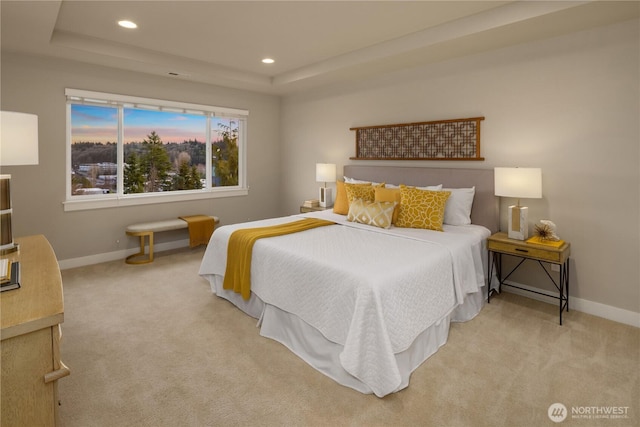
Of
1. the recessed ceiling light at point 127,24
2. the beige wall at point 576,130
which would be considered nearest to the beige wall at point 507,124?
the beige wall at point 576,130

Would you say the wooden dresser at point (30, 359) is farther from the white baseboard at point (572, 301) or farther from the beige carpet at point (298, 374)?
the white baseboard at point (572, 301)

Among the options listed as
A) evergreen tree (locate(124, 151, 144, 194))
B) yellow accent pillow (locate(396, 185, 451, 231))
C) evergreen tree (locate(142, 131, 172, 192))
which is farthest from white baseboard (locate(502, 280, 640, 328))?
evergreen tree (locate(124, 151, 144, 194))

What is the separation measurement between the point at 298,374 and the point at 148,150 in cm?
394

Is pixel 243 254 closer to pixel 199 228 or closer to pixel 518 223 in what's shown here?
pixel 199 228

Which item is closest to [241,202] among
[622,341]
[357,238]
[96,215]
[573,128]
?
[96,215]

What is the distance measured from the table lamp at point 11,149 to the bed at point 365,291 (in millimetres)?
1540

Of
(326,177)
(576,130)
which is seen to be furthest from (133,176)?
(576,130)

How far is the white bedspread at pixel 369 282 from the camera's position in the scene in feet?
6.62

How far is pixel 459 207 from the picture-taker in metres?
3.61

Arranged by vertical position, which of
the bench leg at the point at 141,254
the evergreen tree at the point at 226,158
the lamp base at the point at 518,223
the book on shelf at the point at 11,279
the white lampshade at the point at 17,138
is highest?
the evergreen tree at the point at 226,158

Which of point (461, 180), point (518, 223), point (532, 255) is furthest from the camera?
point (461, 180)

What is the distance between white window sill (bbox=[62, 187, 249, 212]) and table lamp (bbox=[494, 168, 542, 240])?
3.92 m

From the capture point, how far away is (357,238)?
3078mm

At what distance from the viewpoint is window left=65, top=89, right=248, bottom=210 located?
4320 mm
